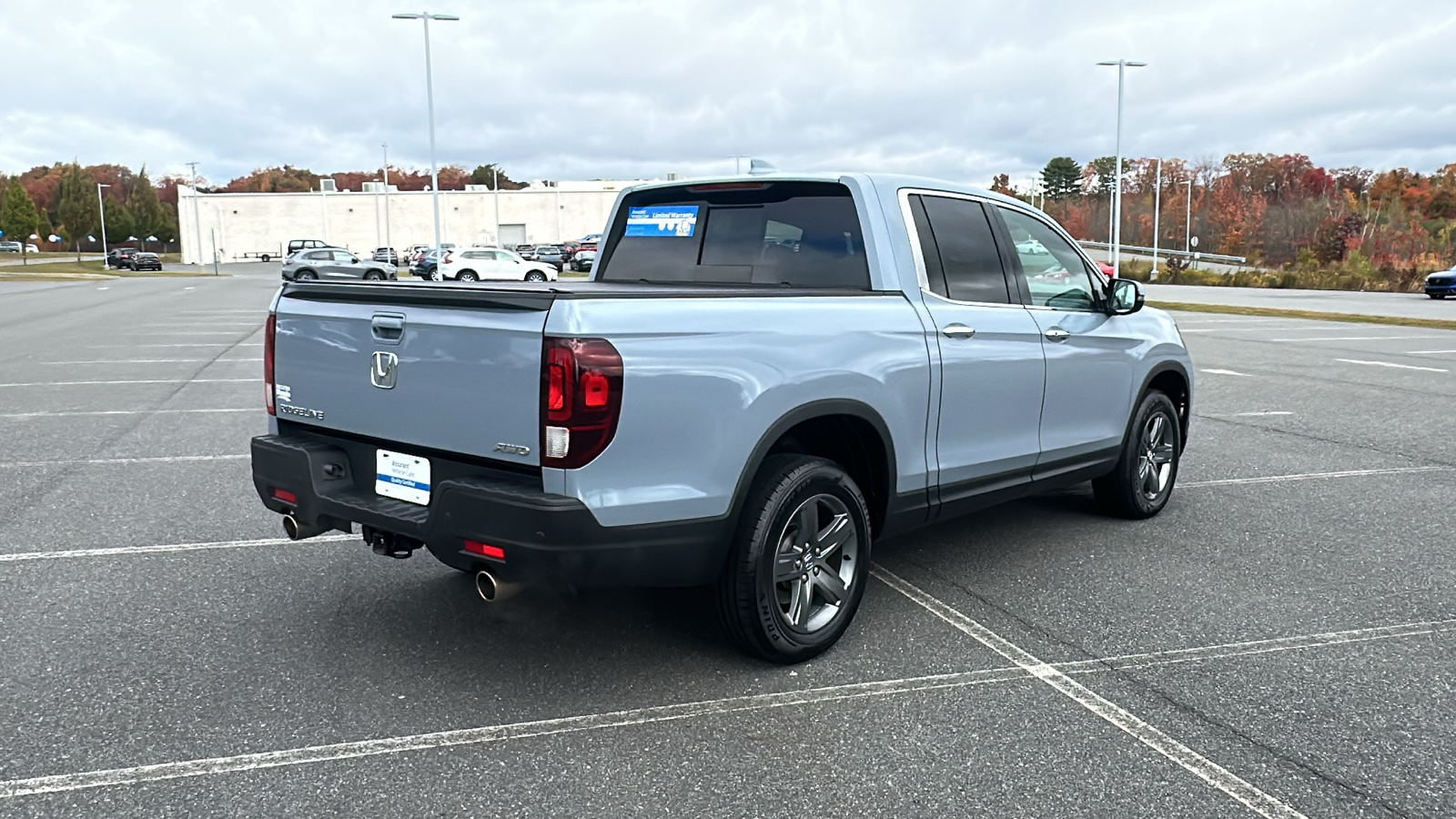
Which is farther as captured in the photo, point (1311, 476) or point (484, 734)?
point (1311, 476)

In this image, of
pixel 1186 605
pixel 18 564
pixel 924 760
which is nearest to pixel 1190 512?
pixel 1186 605

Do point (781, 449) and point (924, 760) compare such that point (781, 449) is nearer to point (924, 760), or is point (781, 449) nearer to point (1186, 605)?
point (924, 760)

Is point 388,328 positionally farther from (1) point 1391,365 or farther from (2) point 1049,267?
(1) point 1391,365

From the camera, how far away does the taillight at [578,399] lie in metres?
3.33

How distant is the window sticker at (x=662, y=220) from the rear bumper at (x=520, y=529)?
6.39 feet

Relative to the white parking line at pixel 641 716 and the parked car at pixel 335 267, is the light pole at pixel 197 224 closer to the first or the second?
the parked car at pixel 335 267

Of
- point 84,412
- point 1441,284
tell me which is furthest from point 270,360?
point 1441,284

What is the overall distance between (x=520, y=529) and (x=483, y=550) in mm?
198

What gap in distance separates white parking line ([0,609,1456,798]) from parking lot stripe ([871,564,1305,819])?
0.04 metres

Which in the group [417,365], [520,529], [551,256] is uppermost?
[551,256]

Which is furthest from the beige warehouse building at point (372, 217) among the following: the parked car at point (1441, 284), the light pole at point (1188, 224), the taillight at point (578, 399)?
the taillight at point (578, 399)

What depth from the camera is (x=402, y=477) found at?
12.7ft

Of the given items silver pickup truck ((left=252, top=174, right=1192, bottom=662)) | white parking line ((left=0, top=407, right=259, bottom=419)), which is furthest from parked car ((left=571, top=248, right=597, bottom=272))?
silver pickup truck ((left=252, top=174, right=1192, bottom=662))

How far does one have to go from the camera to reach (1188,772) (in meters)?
3.26
